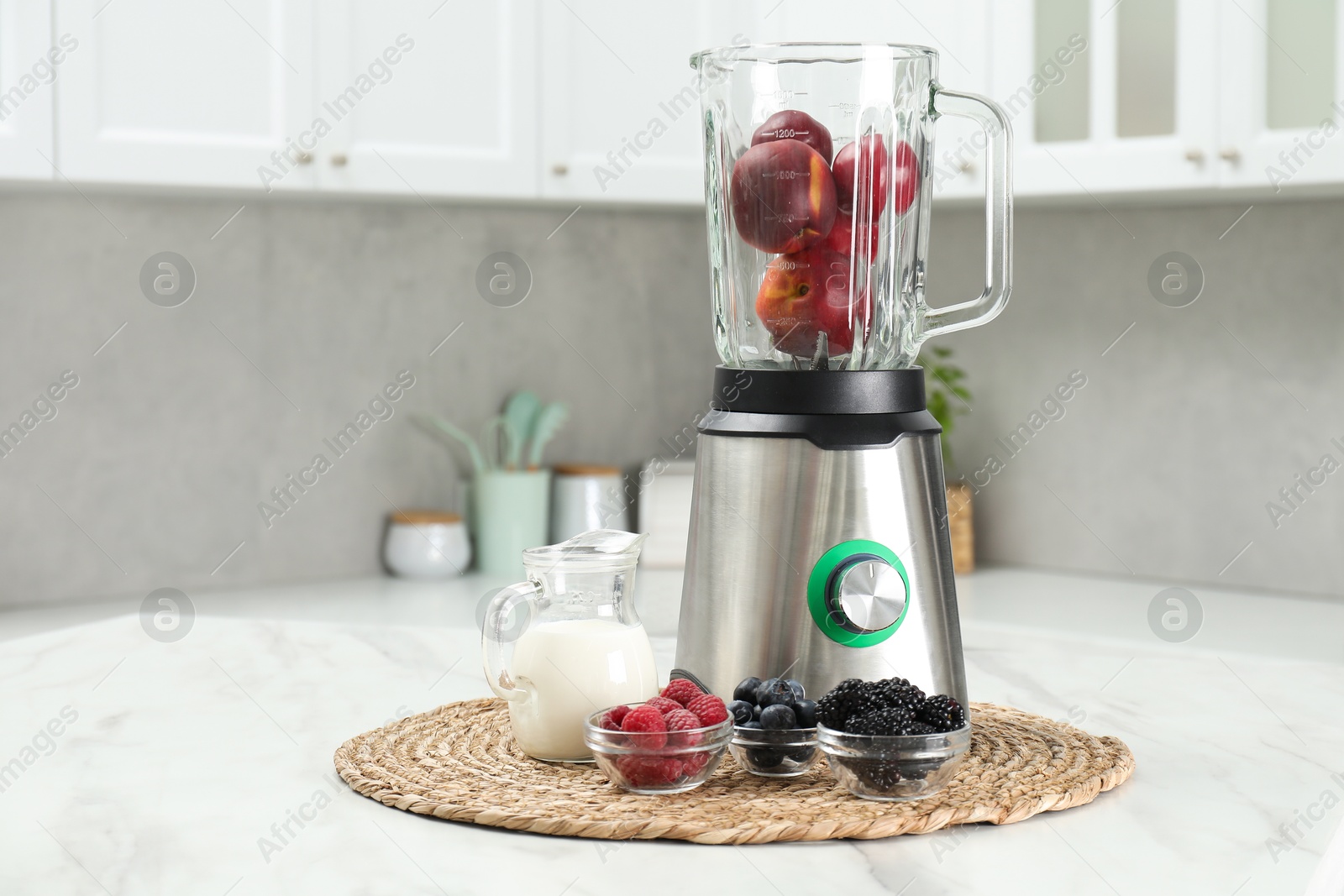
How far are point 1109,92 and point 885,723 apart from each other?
119 cm

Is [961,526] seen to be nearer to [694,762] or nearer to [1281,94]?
[1281,94]

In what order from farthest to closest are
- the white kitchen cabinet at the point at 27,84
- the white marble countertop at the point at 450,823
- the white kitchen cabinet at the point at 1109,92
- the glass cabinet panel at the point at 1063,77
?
1. the glass cabinet panel at the point at 1063,77
2. the white kitchen cabinet at the point at 1109,92
3. the white kitchen cabinet at the point at 27,84
4. the white marble countertop at the point at 450,823

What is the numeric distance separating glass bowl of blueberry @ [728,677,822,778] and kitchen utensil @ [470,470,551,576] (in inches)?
51.3

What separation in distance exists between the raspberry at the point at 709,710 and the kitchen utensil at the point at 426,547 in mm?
1345

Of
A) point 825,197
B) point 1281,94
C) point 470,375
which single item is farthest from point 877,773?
point 470,375

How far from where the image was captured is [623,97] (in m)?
1.91

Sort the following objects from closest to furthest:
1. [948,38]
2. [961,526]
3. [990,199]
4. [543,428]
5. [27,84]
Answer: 1. [990,199]
2. [27,84]
3. [948,38]
4. [961,526]
5. [543,428]

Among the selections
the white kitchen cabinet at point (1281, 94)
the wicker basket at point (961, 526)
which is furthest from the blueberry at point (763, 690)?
the wicker basket at point (961, 526)

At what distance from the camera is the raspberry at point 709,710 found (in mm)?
845

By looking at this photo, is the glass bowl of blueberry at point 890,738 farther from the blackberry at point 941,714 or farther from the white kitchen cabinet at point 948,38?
the white kitchen cabinet at point 948,38

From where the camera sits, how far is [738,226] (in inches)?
39.4

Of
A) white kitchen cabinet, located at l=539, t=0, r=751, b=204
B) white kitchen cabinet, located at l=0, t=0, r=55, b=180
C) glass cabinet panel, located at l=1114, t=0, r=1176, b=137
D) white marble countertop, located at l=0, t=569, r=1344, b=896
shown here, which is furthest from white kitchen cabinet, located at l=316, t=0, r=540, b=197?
glass cabinet panel, located at l=1114, t=0, r=1176, b=137

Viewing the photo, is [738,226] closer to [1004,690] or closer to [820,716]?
[820,716]

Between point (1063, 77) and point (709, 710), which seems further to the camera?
point (1063, 77)
